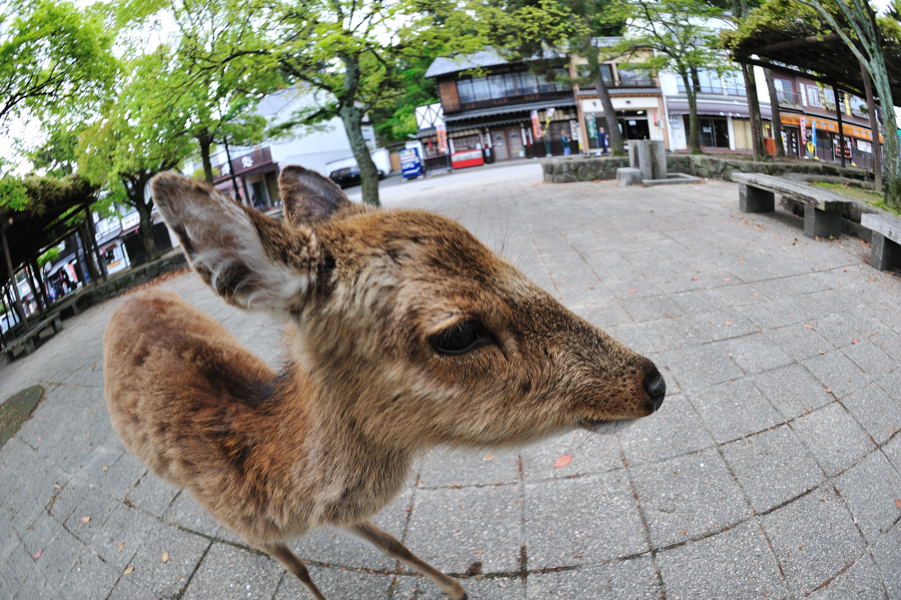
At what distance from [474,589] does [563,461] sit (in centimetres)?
94

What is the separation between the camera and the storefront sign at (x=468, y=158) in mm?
34875

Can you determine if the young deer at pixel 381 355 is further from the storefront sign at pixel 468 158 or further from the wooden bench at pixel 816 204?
the storefront sign at pixel 468 158

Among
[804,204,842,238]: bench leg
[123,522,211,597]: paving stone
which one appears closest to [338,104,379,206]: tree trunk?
[804,204,842,238]: bench leg

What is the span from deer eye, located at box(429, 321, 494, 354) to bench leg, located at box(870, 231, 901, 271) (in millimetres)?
5793

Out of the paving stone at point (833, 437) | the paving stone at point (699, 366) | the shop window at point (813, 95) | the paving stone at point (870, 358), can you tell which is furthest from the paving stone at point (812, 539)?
the shop window at point (813, 95)

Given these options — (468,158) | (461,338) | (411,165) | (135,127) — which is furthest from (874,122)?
(468,158)

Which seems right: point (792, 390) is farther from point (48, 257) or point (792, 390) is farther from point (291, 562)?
point (48, 257)

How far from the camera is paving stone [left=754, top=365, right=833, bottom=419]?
299 cm

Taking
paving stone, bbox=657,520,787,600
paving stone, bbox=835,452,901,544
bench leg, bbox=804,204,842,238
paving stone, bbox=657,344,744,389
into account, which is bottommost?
paving stone, bbox=835,452,901,544

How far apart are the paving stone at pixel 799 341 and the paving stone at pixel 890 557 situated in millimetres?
1668

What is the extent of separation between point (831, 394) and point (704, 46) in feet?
43.3

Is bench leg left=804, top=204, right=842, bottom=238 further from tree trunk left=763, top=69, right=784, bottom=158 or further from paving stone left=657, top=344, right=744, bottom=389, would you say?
tree trunk left=763, top=69, right=784, bottom=158

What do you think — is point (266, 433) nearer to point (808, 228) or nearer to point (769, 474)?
point (769, 474)

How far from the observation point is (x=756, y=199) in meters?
7.76
